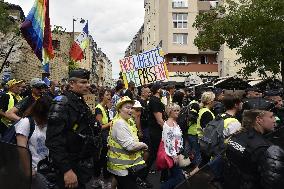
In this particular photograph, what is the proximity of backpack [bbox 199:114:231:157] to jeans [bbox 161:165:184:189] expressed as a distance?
1.22m

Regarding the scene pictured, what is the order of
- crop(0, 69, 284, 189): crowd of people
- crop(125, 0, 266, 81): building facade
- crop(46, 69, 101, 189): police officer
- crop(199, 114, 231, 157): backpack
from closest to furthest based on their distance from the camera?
1. crop(0, 69, 284, 189): crowd of people
2. crop(46, 69, 101, 189): police officer
3. crop(199, 114, 231, 157): backpack
4. crop(125, 0, 266, 81): building facade

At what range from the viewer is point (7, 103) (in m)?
8.59

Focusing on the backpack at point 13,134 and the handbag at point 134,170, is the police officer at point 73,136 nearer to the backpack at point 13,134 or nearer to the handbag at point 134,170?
the backpack at point 13,134

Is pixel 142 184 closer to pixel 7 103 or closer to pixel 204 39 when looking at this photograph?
pixel 7 103

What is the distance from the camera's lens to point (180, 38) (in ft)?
192

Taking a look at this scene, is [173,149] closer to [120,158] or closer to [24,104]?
[120,158]

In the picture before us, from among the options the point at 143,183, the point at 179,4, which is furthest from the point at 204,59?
the point at 143,183

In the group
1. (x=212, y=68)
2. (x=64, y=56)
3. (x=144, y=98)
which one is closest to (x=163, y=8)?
(x=212, y=68)

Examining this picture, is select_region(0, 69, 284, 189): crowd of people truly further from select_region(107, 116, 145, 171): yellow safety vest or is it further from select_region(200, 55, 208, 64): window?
select_region(200, 55, 208, 64): window

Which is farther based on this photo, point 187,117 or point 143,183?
point 187,117

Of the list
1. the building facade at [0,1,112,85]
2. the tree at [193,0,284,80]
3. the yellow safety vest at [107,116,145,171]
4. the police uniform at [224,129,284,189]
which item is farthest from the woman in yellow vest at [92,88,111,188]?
the building facade at [0,1,112,85]

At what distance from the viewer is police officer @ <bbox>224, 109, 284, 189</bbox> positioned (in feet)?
10.6

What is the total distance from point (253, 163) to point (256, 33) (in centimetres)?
1837

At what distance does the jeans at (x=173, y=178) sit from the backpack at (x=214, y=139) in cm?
122
